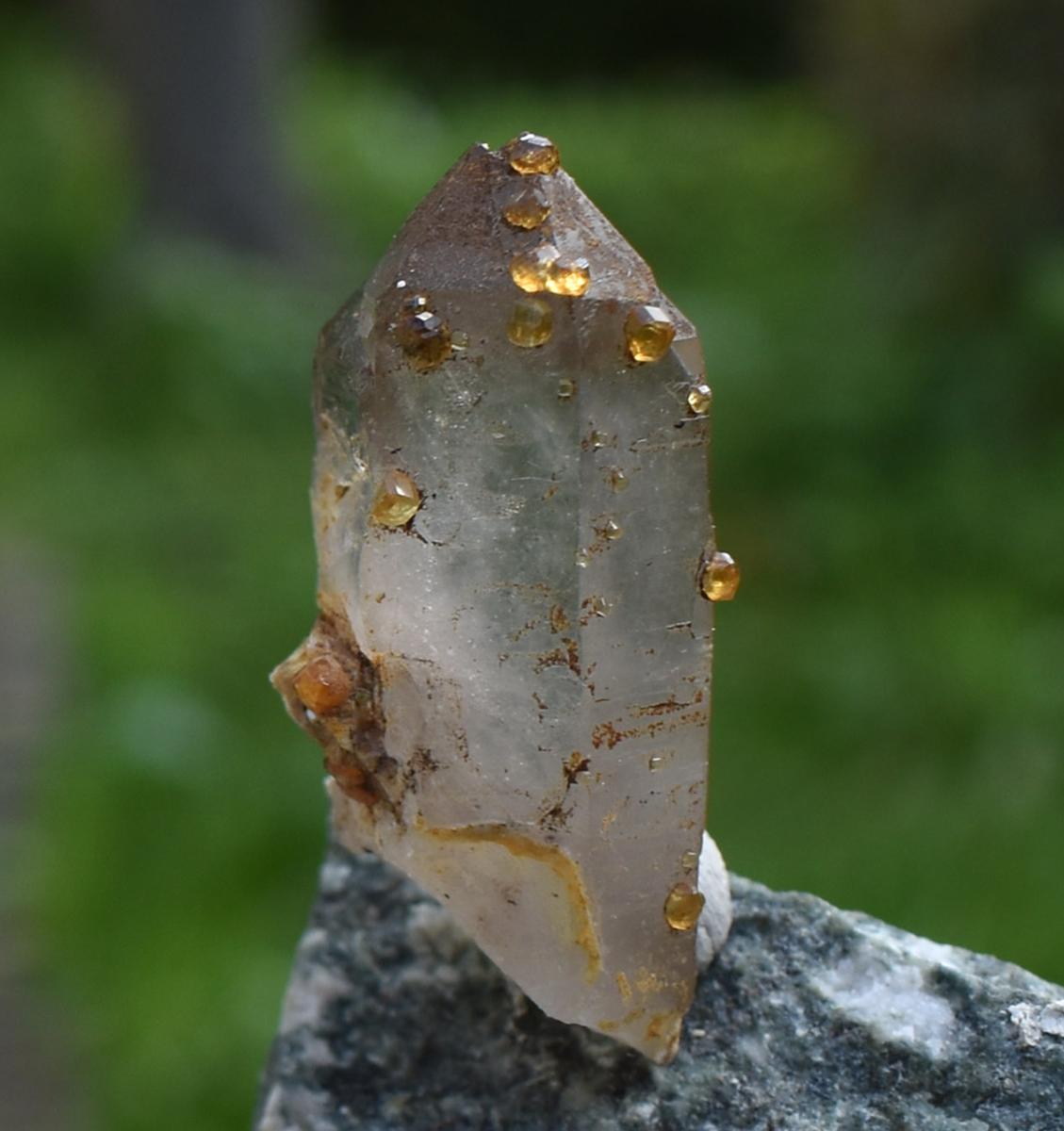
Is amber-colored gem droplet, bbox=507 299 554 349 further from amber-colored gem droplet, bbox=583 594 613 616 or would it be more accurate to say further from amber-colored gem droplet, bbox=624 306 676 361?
amber-colored gem droplet, bbox=583 594 613 616

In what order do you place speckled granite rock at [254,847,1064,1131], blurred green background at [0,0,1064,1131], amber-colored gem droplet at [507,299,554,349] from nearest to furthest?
amber-colored gem droplet at [507,299,554,349], speckled granite rock at [254,847,1064,1131], blurred green background at [0,0,1064,1131]

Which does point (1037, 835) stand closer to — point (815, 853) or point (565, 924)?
point (815, 853)

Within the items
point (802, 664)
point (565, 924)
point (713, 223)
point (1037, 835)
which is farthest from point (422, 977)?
point (713, 223)

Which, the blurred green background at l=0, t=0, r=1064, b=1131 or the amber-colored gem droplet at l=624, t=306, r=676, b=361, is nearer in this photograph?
the amber-colored gem droplet at l=624, t=306, r=676, b=361

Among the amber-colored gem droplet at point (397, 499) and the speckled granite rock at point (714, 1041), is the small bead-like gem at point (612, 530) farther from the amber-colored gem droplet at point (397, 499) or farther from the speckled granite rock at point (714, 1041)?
the speckled granite rock at point (714, 1041)

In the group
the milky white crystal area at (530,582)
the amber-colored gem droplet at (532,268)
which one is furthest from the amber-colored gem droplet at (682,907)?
the amber-colored gem droplet at (532,268)

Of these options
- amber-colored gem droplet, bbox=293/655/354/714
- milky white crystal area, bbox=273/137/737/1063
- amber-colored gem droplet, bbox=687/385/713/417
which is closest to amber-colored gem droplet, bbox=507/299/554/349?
milky white crystal area, bbox=273/137/737/1063
